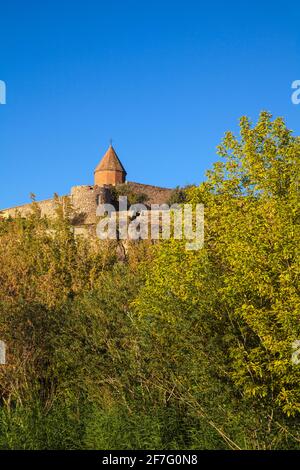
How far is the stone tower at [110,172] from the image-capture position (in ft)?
189

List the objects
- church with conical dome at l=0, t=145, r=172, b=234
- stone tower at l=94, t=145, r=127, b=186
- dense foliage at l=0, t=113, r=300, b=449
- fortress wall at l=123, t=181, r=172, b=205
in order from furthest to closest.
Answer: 1. stone tower at l=94, t=145, r=127, b=186
2. fortress wall at l=123, t=181, r=172, b=205
3. church with conical dome at l=0, t=145, r=172, b=234
4. dense foliage at l=0, t=113, r=300, b=449

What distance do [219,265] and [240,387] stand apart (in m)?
2.34

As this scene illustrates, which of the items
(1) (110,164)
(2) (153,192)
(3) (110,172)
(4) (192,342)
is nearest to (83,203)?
(2) (153,192)

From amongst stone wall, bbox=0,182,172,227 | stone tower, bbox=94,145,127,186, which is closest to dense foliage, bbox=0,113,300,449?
stone wall, bbox=0,182,172,227

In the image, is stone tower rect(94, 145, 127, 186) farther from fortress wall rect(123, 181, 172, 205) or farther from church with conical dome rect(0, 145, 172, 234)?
fortress wall rect(123, 181, 172, 205)

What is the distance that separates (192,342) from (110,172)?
151 ft

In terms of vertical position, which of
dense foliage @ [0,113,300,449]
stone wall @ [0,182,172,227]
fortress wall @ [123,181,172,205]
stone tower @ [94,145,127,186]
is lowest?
dense foliage @ [0,113,300,449]

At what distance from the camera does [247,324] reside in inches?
493

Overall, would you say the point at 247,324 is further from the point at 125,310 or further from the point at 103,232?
the point at 103,232

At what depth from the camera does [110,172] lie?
190 ft

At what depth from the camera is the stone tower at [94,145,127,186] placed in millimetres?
57656

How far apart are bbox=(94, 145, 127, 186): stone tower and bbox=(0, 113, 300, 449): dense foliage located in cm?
4137

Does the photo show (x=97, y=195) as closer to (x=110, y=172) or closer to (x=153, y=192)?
(x=153, y=192)
